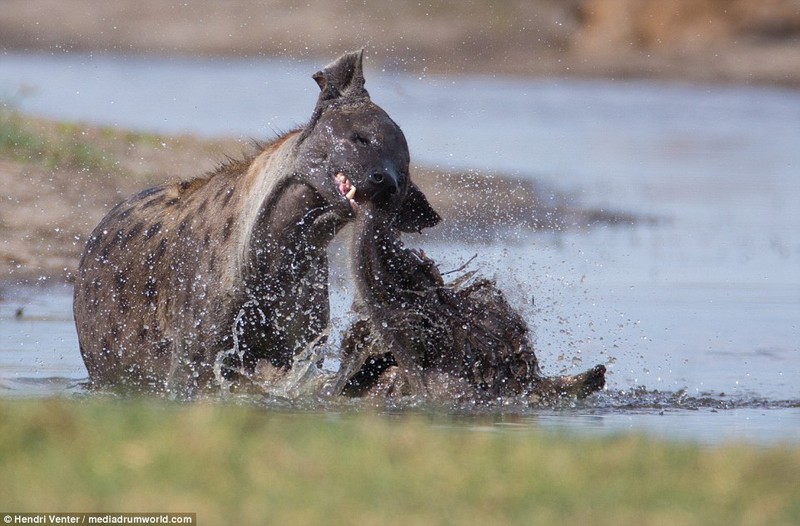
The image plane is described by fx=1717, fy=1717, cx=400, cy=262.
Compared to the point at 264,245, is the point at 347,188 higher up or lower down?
higher up

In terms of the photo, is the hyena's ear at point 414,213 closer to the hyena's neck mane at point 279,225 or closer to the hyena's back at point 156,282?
the hyena's neck mane at point 279,225

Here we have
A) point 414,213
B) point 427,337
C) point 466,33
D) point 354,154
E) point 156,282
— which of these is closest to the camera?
point 354,154

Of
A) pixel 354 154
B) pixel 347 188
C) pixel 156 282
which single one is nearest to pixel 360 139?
pixel 354 154

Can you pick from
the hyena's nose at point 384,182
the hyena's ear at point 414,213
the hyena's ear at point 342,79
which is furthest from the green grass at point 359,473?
the hyena's ear at point 342,79

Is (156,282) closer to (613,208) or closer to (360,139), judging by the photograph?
(360,139)

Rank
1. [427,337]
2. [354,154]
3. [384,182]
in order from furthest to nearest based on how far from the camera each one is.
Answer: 1. [427,337]
2. [354,154]
3. [384,182]

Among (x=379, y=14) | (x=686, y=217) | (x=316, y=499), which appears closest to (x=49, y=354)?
(x=316, y=499)

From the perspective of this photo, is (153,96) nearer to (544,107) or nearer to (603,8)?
(544,107)

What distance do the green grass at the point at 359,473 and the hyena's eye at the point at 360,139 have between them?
1.60 m

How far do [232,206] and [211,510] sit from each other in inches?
119

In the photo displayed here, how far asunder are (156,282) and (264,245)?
675mm

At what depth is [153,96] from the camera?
24.3 metres

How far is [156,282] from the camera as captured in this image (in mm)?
7465

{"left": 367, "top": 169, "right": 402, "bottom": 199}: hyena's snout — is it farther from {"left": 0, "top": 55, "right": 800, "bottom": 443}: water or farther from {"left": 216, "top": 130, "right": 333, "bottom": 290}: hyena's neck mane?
{"left": 0, "top": 55, "right": 800, "bottom": 443}: water
